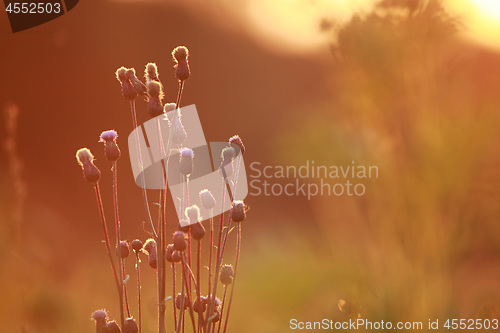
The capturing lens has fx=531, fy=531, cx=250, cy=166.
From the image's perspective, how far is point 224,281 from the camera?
0.61m

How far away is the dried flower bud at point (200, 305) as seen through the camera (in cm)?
61

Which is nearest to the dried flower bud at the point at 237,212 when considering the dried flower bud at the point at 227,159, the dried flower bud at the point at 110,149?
the dried flower bud at the point at 227,159

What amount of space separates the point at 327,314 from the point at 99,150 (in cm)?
96

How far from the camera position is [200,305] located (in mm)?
613

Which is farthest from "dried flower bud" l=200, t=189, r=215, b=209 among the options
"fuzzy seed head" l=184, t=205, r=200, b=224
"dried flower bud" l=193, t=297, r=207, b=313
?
"dried flower bud" l=193, t=297, r=207, b=313

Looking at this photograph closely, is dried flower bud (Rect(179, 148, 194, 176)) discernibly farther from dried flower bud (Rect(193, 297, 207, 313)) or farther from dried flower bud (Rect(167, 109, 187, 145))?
dried flower bud (Rect(193, 297, 207, 313))

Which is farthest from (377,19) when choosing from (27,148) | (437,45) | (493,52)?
(27,148)

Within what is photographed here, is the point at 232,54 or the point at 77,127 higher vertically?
the point at 232,54

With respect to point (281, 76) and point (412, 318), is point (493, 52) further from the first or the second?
point (281, 76)

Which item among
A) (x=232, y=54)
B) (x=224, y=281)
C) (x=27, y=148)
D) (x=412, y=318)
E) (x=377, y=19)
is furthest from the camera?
(x=232, y=54)

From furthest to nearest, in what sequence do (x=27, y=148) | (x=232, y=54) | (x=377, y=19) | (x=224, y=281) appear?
(x=232, y=54), (x=27, y=148), (x=377, y=19), (x=224, y=281)

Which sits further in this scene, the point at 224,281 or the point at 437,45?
the point at 437,45

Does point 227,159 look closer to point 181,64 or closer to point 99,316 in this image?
point 181,64

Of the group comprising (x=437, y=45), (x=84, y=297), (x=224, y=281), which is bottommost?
(x=84, y=297)
